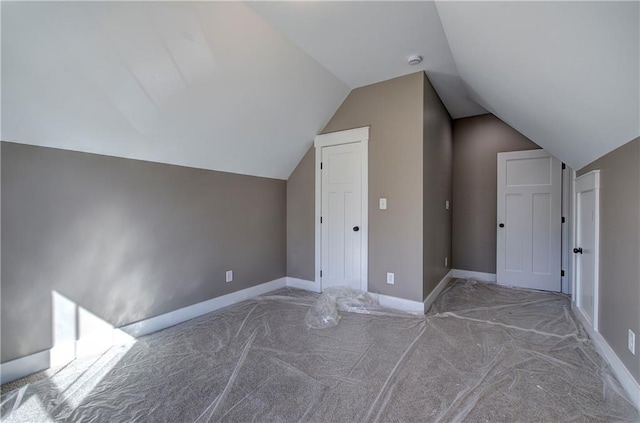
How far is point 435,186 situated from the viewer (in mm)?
3428

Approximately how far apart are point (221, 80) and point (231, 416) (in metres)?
2.39

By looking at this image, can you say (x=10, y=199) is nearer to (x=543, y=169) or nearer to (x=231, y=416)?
(x=231, y=416)

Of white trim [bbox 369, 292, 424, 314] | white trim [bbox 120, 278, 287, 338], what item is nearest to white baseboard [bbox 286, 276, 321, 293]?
white trim [bbox 120, 278, 287, 338]

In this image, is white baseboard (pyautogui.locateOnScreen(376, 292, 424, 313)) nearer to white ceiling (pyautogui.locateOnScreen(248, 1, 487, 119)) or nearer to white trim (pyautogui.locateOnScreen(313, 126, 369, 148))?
white trim (pyautogui.locateOnScreen(313, 126, 369, 148))

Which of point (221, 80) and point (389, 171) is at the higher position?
point (221, 80)

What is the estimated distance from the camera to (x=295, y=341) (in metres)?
2.32

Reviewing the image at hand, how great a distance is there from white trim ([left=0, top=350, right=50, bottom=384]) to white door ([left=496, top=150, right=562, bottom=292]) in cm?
498

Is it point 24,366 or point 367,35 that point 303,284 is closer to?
point 24,366

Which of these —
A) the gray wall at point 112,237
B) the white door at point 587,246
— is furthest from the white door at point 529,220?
the gray wall at point 112,237

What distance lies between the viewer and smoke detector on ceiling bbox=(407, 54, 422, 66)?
8.61 feet

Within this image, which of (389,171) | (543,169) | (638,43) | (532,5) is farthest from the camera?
(543,169)

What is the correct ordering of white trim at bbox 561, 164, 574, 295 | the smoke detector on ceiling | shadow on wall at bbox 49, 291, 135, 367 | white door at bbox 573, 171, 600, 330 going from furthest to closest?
white trim at bbox 561, 164, 574, 295 < the smoke detector on ceiling < white door at bbox 573, 171, 600, 330 < shadow on wall at bbox 49, 291, 135, 367

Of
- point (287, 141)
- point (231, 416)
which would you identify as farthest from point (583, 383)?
point (287, 141)

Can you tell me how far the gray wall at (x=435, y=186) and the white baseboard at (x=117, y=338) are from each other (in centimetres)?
215
